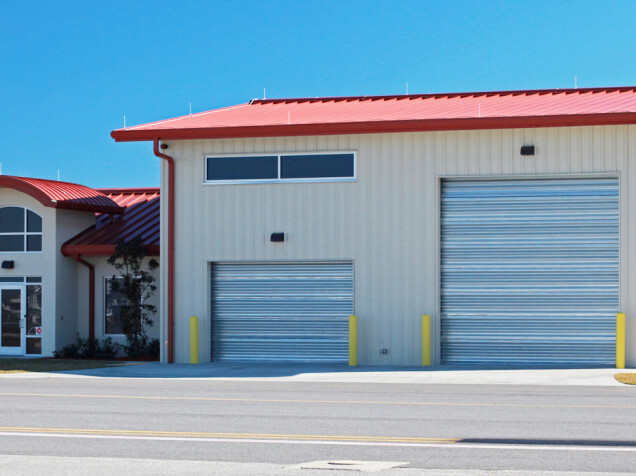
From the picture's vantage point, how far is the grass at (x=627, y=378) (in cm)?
1745

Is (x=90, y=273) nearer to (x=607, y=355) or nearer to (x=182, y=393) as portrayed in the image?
(x=182, y=393)

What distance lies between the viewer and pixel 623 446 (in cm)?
955

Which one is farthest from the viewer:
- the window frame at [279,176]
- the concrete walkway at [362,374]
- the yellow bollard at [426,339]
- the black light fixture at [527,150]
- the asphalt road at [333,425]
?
the window frame at [279,176]

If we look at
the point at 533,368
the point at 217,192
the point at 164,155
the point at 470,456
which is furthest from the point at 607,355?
the point at 470,456

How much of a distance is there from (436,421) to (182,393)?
538 centimetres

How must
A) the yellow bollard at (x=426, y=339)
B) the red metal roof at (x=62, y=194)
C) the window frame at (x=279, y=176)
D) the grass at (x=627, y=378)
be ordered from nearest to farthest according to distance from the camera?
the grass at (x=627, y=378), the yellow bollard at (x=426, y=339), the window frame at (x=279, y=176), the red metal roof at (x=62, y=194)

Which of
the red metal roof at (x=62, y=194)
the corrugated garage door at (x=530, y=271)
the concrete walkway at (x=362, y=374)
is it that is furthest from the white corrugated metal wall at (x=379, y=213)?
the red metal roof at (x=62, y=194)

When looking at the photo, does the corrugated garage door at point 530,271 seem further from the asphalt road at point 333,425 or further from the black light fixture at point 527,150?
the asphalt road at point 333,425

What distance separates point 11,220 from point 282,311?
877cm

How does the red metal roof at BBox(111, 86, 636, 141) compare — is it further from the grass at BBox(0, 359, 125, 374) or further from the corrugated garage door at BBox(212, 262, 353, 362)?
the grass at BBox(0, 359, 125, 374)

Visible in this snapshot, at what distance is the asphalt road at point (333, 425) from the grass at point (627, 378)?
3.47 ft

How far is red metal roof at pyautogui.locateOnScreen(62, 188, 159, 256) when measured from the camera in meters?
25.5

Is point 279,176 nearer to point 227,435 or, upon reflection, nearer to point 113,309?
point 113,309

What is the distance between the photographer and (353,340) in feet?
70.8
